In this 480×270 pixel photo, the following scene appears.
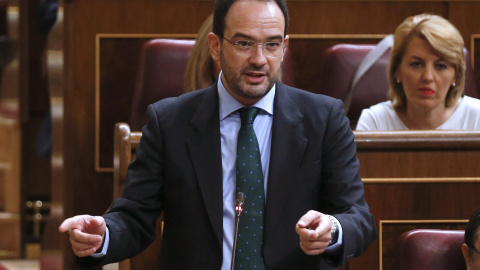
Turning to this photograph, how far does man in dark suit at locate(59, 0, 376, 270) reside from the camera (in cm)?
72

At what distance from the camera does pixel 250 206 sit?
28.5 inches

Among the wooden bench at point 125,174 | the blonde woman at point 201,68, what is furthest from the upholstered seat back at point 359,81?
the wooden bench at point 125,174

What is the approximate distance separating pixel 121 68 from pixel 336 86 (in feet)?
1.09

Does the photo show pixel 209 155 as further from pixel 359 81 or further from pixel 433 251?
pixel 359 81

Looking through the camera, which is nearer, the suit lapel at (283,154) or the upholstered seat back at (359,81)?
A: the suit lapel at (283,154)

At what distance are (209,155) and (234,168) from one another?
0.02 m

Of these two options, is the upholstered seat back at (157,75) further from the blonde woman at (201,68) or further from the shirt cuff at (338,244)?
the shirt cuff at (338,244)

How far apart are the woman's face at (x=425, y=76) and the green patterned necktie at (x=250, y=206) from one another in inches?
19.8

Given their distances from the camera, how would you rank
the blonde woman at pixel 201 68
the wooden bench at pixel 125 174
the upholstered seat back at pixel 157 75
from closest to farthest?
1. the wooden bench at pixel 125 174
2. the blonde woman at pixel 201 68
3. the upholstered seat back at pixel 157 75

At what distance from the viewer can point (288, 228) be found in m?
0.72

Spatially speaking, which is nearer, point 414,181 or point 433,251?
point 433,251

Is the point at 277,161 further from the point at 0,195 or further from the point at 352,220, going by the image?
the point at 0,195

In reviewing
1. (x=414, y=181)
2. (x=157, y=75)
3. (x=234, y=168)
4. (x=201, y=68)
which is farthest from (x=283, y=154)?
(x=157, y=75)

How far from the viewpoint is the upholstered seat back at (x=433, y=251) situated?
796 millimetres
